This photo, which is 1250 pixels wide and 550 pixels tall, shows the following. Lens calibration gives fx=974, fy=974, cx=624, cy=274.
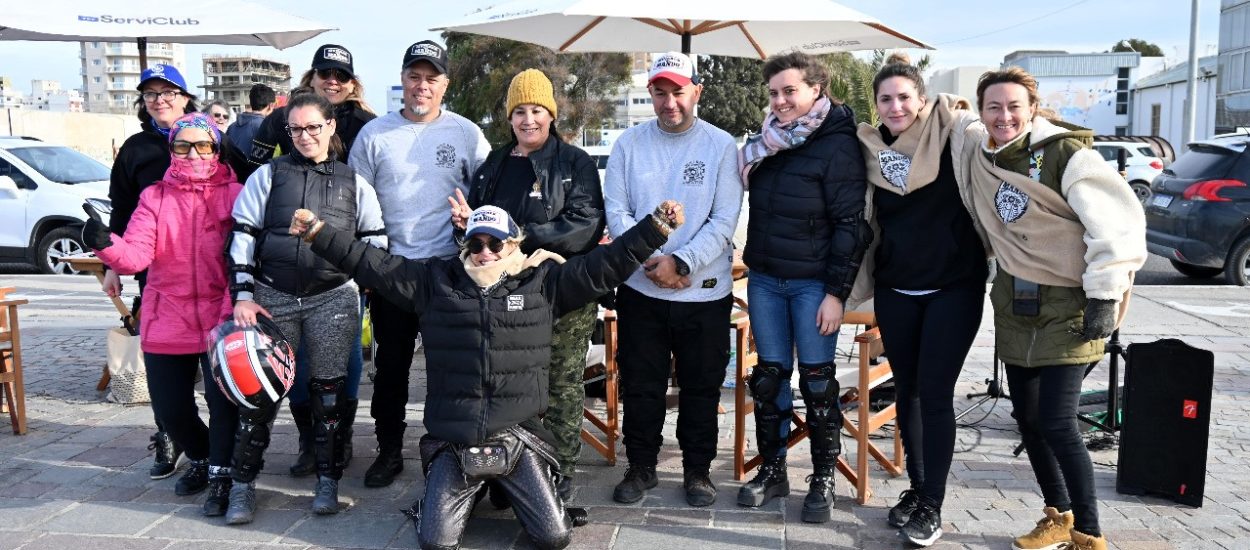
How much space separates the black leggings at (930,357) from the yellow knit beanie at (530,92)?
1587 millimetres

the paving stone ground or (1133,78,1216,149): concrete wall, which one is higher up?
(1133,78,1216,149): concrete wall

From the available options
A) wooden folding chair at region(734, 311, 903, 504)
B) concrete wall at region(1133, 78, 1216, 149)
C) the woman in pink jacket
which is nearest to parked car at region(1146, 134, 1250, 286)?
wooden folding chair at region(734, 311, 903, 504)

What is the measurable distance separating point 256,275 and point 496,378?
118 cm

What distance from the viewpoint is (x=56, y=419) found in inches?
224

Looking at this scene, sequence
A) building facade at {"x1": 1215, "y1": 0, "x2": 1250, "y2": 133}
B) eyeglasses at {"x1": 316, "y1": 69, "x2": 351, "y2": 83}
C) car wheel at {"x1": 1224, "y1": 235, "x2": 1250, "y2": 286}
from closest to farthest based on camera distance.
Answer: eyeglasses at {"x1": 316, "y1": 69, "x2": 351, "y2": 83}
car wheel at {"x1": 1224, "y1": 235, "x2": 1250, "y2": 286}
building facade at {"x1": 1215, "y1": 0, "x2": 1250, "y2": 133}

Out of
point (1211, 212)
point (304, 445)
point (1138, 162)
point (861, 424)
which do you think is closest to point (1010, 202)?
point (861, 424)

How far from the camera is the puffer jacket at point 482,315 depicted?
3.83m

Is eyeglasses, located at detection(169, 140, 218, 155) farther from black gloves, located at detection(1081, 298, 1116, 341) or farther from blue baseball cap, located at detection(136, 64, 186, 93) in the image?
black gloves, located at detection(1081, 298, 1116, 341)

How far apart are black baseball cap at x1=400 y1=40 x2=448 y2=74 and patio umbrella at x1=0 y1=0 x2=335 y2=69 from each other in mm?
1421

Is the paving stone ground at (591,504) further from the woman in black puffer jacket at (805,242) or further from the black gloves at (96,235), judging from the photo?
the black gloves at (96,235)

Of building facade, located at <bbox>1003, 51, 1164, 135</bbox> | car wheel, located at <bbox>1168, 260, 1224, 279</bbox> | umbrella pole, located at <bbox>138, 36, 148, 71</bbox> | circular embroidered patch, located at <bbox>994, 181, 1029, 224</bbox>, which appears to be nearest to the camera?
circular embroidered patch, located at <bbox>994, 181, 1029, 224</bbox>

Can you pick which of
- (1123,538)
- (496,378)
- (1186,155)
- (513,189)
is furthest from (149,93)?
(1186,155)

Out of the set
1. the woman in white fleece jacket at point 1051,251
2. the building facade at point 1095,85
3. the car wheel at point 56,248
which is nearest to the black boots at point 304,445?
the woman in white fleece jacket at point 1051,251

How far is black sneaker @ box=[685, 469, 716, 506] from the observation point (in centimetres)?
422
